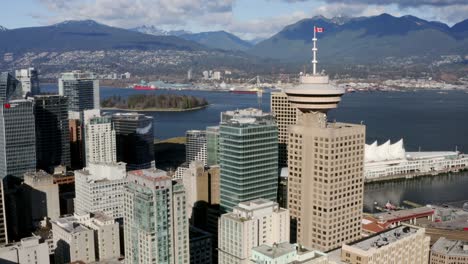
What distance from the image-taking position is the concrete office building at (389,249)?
18312 millimetres

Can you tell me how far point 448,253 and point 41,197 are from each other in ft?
70.6

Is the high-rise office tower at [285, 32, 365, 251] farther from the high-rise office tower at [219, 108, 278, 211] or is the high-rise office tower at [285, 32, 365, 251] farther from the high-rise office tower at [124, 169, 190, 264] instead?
the high-rise office tower at [124, 169, 190, 264]

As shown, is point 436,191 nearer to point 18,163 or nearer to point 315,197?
point 315,197

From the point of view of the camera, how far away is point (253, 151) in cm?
2433

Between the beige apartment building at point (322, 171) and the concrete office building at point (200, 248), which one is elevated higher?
the beige apartment building at point (322, 171)

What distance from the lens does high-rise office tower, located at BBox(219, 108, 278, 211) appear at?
2402cm

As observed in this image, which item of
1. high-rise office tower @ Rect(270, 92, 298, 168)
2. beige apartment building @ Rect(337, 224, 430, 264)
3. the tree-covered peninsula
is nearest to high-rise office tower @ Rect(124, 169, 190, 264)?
beige apartment building @ Rect(337, 224, 430, 264)

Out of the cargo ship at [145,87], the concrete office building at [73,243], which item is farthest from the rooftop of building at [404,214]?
the cargo ship at [145,87]

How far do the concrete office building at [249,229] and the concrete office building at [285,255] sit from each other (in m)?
1.77

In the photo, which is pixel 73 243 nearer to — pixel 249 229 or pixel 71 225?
pixel 71 225

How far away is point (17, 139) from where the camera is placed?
35.8 m

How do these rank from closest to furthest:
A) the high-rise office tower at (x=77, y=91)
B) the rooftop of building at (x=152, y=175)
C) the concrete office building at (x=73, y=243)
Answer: the rooftop of building at (x=152, y=175)
the concrete office building at (x=73, y=243)
the high-rise office tower at (x=77, y=91)

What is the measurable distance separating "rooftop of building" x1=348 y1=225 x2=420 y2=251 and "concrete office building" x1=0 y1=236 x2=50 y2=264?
1298cm

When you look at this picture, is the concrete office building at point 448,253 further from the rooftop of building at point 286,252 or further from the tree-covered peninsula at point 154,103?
the tree-covered peninsula at point 154,103
